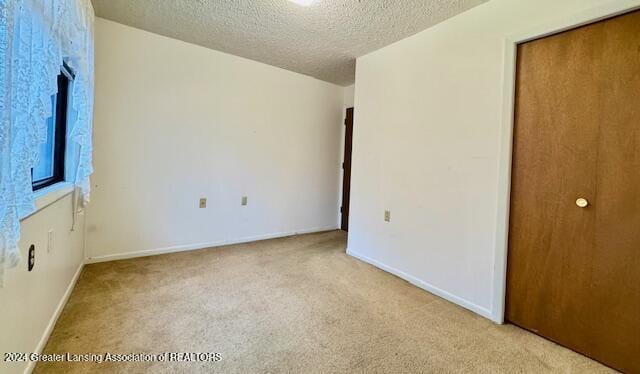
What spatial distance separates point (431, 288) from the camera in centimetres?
242

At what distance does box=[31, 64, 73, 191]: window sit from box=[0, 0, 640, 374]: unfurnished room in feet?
0.06

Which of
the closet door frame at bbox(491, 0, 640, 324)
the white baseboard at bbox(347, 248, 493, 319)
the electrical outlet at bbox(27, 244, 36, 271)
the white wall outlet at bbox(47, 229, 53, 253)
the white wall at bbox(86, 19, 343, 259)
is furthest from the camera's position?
the white wall at bbox(86, 19, 343, 259)

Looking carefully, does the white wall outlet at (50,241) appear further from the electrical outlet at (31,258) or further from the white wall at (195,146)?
the white wall at (195,146)

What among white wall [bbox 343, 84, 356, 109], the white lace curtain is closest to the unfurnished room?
the white lace curtain

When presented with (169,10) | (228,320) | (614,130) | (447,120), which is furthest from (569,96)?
(169,10)

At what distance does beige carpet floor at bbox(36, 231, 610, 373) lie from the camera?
1.51m

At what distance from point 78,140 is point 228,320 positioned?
1.58 metres

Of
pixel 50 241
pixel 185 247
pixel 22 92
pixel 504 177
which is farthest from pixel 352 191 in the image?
pixel 22 92

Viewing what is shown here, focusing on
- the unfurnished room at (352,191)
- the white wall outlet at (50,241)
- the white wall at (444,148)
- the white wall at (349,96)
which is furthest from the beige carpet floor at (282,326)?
the white wall at (349,96)

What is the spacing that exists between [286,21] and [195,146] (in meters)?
1.65

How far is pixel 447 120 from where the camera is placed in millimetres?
2311

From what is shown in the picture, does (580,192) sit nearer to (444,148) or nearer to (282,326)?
(444,148)

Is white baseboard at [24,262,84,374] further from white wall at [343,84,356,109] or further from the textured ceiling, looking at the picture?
white wall at [343,84,356,109]

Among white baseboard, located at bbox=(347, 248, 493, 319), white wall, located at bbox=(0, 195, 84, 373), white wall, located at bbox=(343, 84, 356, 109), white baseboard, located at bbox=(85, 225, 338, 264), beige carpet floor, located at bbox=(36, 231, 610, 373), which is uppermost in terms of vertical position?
white wall, located at bbox=(343, 84, 356, 109)
